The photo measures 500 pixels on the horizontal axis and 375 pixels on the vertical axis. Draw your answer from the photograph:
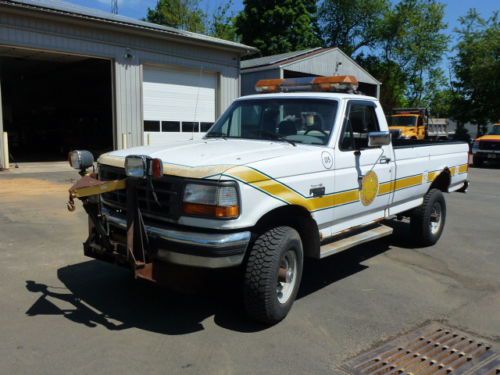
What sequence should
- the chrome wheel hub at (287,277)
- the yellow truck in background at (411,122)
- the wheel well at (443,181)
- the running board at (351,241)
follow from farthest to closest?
1. the yellow truck in background at (411,122)
2. the wheel well at (443,181)
3. the running board at (351,241)
4. the chrome wheel hub at (287,277)

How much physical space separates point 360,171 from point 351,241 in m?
0.75

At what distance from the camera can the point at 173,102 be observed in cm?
1692

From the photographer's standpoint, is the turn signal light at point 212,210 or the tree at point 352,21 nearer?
the turn signal light at point 212,210

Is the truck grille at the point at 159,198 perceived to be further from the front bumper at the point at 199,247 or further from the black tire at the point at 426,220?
the black tire at the point at 426,220

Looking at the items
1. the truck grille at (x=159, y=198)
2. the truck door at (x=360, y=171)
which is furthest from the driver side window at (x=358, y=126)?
the truck grille at (x=159, y=198)

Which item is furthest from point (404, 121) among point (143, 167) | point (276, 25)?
point (143, 167)

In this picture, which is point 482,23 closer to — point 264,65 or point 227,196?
point 264,65

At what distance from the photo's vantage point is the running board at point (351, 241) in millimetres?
4727

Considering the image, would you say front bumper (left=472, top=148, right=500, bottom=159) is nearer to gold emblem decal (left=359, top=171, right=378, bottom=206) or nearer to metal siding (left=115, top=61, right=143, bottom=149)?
metal siding (left=115, top=61, right=143, bottom=149)

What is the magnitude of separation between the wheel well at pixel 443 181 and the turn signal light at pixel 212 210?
4.57m

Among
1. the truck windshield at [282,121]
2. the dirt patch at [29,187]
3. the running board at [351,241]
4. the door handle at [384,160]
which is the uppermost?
the truck windshield at [282,121]

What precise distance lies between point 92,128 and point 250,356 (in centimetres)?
2345

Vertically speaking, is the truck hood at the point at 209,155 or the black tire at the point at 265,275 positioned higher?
the truck hood at the point at 209,155

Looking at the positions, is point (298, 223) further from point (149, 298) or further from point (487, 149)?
point (487, 149)
